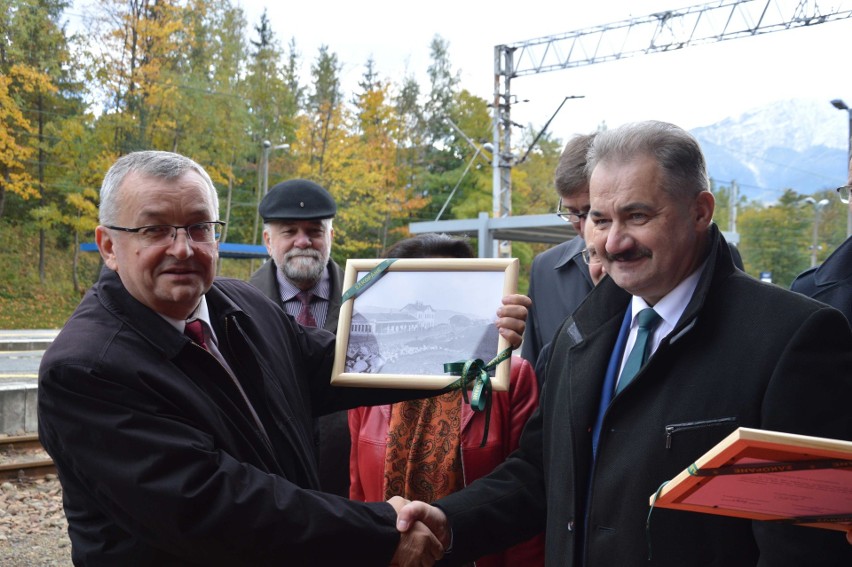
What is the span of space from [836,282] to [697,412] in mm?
1830

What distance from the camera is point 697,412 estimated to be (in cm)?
212

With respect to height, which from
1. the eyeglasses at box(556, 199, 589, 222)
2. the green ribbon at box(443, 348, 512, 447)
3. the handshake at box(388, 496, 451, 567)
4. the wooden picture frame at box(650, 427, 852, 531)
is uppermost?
the eyeglasses at box(556, 199, 589, 222)

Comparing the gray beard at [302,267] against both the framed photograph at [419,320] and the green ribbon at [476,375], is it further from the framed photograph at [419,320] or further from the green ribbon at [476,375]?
the green ribbon at [476,375]

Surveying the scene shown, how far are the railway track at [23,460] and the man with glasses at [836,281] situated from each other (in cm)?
766

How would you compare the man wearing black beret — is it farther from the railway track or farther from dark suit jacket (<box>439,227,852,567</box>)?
the railway track

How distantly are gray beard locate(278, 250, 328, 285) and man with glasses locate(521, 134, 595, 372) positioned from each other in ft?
4.02

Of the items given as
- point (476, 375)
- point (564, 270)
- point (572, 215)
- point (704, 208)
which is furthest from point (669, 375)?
point (564, 270)

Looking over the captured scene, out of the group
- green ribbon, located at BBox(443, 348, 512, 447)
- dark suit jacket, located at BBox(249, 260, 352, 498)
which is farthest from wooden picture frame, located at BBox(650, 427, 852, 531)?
dark suit jacket, located at BBox(249, 260, 352, 498)

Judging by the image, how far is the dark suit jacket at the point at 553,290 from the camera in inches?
162

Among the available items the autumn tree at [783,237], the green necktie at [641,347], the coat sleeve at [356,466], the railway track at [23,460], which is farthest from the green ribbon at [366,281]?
the autumn tree at [783,237]

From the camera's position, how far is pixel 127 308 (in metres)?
2.57

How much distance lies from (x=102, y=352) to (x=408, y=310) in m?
1.21

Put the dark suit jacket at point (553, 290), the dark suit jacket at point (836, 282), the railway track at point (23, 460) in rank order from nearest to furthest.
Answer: the dark suit jacket at point (836, 282) → the dark suit jacket at point (553, 290) → the railway track at point (23, 460)

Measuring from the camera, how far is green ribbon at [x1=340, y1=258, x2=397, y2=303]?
328 centimetres
